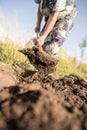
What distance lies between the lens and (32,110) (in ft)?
4.31

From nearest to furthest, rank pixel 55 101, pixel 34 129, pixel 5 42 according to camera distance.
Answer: pixel 34 129 < pixel 55 101 < pixel 5 42

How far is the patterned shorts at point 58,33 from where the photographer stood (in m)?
4.48

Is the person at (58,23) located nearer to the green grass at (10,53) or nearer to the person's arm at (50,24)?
the person's arm at (50,24)

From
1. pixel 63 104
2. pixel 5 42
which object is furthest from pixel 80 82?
pixel 63 104

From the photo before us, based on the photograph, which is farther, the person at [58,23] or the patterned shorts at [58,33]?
the patterned shorts at [58,33]

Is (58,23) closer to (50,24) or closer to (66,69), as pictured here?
A: (50,24)

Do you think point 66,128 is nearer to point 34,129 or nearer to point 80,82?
point 34,129

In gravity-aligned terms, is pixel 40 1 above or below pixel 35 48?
above

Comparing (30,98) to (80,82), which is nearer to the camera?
(30,98)

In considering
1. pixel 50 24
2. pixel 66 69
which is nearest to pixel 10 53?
pixel 50 24

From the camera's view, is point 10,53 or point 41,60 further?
point 10,53

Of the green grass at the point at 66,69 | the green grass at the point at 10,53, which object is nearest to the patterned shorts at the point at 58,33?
the green grass at the point at 10,53

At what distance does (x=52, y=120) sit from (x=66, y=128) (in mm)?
68

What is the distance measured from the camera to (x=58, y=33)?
4496 millimetres
